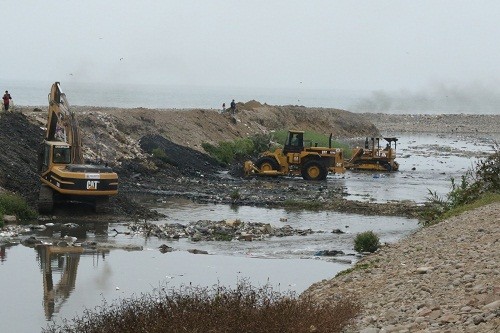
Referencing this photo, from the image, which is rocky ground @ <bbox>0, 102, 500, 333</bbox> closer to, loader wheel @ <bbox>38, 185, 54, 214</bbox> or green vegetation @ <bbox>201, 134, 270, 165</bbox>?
loader wheel @ <bbox>38, 185, 54, 214</bbox>

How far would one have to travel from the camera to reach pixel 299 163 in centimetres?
4559

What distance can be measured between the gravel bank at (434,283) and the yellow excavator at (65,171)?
36.3 ft

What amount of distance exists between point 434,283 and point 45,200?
57.5ft

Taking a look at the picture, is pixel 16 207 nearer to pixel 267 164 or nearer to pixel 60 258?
pixel 60 258

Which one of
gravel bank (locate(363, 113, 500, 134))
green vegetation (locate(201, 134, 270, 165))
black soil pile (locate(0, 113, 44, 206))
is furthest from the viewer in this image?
gravel bank (locate(363, 113, 500, 134))

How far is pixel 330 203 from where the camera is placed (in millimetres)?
35594

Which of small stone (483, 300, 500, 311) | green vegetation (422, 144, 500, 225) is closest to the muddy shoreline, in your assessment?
green vegetation (422, 144, 500, 225)

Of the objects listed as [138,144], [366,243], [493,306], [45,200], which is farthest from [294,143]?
[493,306]

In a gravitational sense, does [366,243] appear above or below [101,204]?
below

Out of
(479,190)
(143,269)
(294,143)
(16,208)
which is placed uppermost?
(294,143)

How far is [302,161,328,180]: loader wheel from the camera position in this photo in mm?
45219

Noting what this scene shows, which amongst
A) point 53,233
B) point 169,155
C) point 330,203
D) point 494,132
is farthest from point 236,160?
point 494,132

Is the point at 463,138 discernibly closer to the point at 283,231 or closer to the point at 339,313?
the point at 283,231

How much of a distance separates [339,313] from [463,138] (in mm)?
83550
